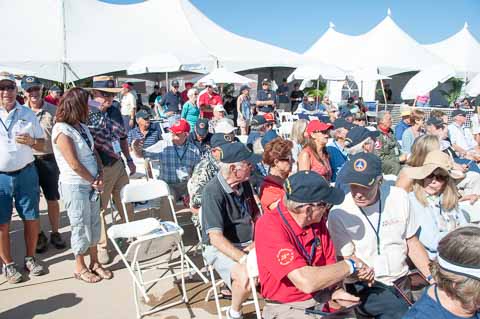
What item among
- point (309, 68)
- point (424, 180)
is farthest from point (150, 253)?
point (309, 68)

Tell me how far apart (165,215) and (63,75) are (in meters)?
9.58

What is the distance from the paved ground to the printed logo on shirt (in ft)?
5.13

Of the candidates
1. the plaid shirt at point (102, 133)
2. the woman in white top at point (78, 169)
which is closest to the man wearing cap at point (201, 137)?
the plaid shirt at point (102, 133)

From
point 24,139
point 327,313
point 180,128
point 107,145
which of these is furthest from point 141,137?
point 327,313

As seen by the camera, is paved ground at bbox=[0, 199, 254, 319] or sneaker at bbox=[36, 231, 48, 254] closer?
paved ground at bbox=[0, 199, 254, 319]

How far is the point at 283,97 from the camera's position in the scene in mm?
17719

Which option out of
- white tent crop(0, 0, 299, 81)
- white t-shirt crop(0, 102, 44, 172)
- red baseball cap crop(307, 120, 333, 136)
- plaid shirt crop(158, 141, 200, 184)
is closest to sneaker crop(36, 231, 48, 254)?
white t-shirt crop(0, 102, 44, 172)

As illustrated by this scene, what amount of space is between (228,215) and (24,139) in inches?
87.1

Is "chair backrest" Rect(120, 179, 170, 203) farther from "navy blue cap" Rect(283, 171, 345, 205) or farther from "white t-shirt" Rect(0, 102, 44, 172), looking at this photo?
"navy blue cap" Rect(283, 171, 345, 205)

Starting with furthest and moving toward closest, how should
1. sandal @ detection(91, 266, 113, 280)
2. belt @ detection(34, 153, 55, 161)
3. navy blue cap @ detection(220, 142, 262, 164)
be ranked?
belt @ detection(34, 153, 55, 161) < sandal @ detection(91, 266, 113, 280) < navy blue cap @ detection(220, 142, 262, 164)

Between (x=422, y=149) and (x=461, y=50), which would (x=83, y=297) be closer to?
(x=422, y=149)

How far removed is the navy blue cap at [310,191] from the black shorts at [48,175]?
3.43m

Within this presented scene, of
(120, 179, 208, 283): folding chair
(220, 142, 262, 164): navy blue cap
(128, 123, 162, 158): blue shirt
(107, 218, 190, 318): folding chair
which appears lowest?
(107, 218, 190, 318): folding chair

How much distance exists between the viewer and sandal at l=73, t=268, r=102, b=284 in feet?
13.1
